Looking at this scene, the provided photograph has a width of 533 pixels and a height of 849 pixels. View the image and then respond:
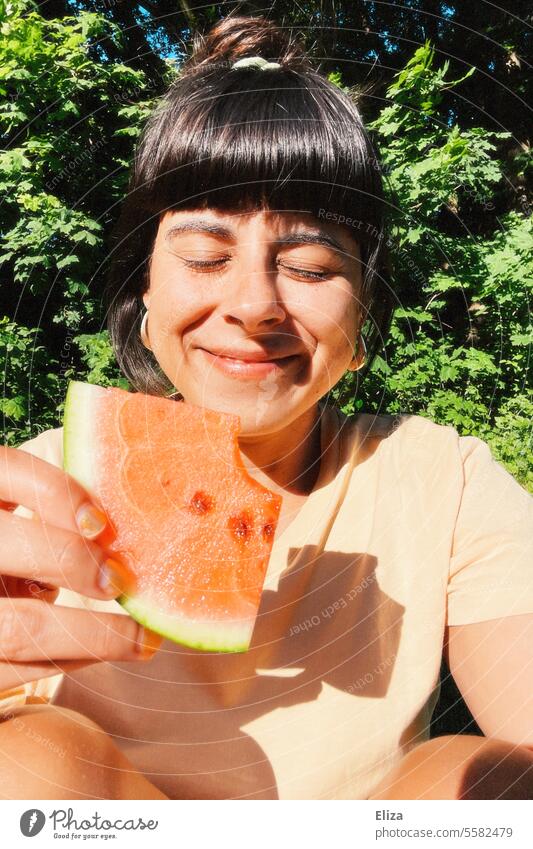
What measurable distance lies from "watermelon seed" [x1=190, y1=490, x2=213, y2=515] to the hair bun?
2.75 ft

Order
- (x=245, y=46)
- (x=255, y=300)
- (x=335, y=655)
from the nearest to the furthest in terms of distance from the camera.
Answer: (x=255, y=300), (x=335, y=655), (x=245, y=46)

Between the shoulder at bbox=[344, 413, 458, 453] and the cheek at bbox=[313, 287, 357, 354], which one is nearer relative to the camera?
the cheek at bbox=[313, 287, 357, 354]

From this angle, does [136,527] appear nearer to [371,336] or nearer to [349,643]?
[349,643]

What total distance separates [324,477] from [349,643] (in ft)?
0.97

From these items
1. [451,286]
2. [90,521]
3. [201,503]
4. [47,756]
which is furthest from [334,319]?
[451,286]

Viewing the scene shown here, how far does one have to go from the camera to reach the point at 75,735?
830 mm

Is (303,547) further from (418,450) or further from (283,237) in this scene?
(283,237)

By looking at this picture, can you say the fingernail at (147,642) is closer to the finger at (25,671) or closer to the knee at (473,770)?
the finger at (25,671)

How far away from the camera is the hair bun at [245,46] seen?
1274 mm

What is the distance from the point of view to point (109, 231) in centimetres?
202

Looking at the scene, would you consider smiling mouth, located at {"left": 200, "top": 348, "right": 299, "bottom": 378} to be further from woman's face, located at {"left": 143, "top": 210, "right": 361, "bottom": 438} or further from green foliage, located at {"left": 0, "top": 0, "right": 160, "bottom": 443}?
green foliage, located at {"left": 0, "top": 0, "right": 160, "bottom": 443}

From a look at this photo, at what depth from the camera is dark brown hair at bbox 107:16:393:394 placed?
101cm

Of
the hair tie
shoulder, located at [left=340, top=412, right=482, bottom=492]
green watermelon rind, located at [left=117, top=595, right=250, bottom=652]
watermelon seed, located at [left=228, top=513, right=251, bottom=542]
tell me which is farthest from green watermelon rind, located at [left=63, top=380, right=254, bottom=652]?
the hair tie

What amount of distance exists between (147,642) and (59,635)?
11 cm
